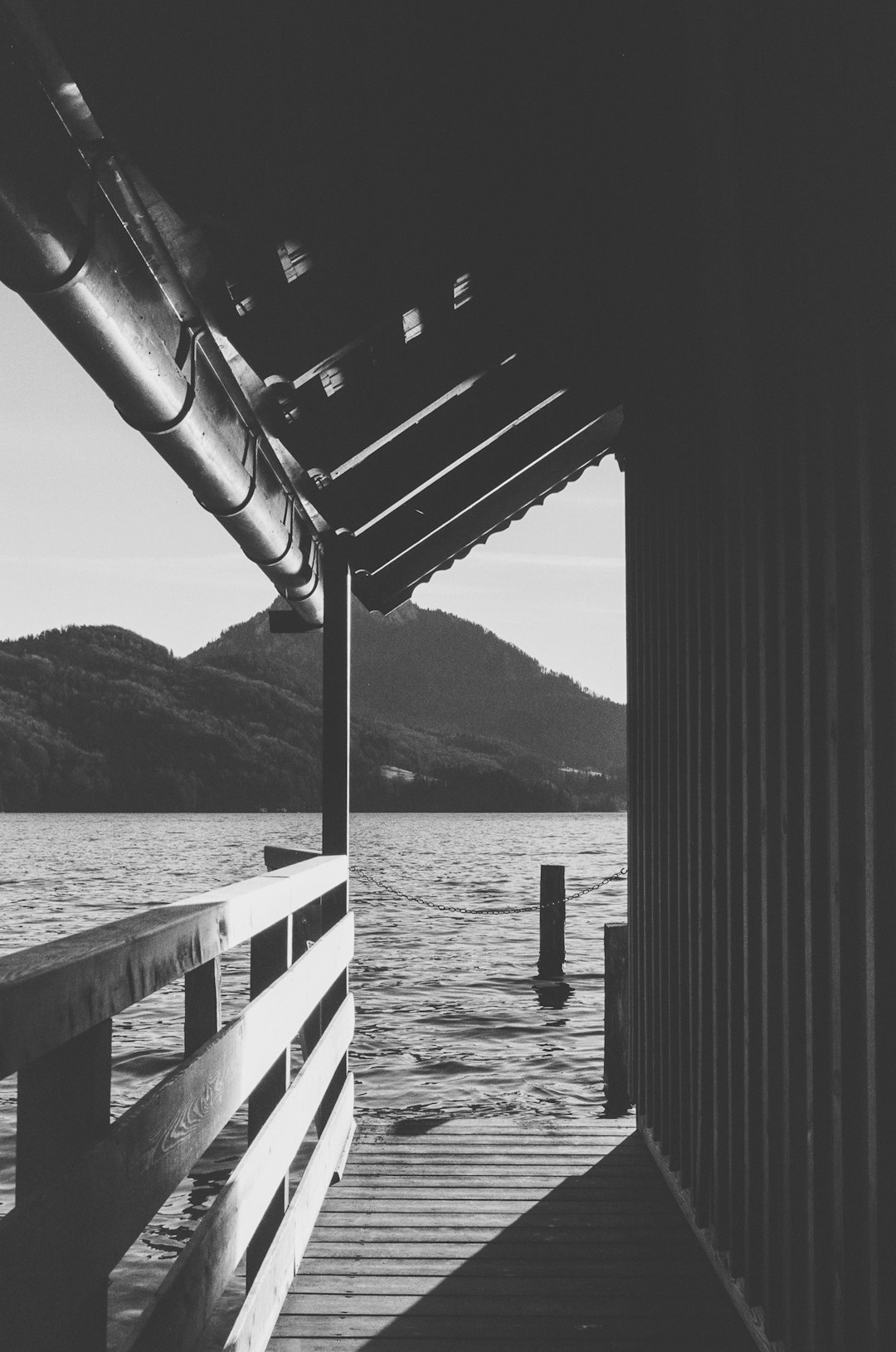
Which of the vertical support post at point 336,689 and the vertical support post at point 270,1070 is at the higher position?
the vertical support post at point 336,689

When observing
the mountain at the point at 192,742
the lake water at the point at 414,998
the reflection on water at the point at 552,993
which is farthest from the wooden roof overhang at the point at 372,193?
the mountain at the point at 192,742

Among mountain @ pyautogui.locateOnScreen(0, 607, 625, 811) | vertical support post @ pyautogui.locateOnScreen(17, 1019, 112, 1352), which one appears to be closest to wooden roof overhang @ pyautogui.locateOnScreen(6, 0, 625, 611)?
vertical support post @ pyautogui.locateOnScreen(17, 1019, 112, 1352)

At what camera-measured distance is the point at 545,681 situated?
16725 centimetres

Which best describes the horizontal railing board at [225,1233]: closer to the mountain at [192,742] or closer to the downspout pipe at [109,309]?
the downspout pipe at [109,309]

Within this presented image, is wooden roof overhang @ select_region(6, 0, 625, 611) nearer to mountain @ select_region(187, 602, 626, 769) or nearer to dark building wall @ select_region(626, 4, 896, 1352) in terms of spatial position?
dark building wall @ select_region(626, 4, 896, 1352)

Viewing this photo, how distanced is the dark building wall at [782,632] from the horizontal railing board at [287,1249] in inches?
45.7

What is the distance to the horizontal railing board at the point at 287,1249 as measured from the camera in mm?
2760

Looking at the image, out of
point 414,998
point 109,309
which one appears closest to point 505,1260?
point 109,309

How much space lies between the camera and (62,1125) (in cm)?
156

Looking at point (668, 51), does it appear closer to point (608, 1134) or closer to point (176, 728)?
point (608, 1134)

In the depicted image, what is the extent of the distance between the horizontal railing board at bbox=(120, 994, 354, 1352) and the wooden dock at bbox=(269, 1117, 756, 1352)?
0.45 m

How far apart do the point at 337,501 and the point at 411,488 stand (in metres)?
0.33

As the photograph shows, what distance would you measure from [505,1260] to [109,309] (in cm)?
292

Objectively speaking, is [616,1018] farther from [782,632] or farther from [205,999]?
[782,632]
